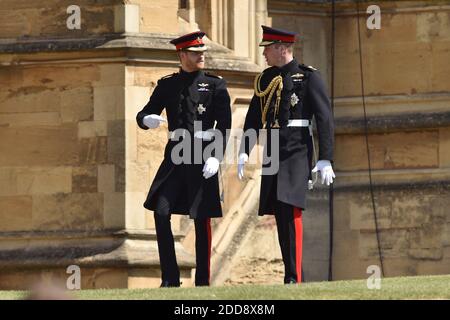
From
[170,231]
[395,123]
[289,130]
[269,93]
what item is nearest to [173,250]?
[170,231]

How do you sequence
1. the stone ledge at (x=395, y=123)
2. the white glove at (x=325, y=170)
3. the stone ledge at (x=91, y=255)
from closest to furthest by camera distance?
1. the white glove at (x=325, y=170)
2. the stone ledge at (x=91, y=255)
3. the stone ledge at (x=395, y=123)

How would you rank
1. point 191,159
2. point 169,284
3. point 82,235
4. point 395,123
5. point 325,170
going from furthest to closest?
point 395,123, point 82,235, point 191,159, point 169,284, point 325,170

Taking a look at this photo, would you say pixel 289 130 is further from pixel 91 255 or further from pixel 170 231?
pixel 91 255

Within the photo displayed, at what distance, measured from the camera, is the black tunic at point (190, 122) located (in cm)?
1501

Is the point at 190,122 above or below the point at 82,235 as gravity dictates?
above

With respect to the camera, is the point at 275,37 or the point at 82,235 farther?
the point at 82,235

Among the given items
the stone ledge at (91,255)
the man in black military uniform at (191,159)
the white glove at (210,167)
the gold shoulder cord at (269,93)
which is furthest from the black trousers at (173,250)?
the stone ledge at (91,255)

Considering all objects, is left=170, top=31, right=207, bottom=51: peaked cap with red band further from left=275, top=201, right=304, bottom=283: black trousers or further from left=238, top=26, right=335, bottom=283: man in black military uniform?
left=275, top=201, right=304, bottom=283: black trousers

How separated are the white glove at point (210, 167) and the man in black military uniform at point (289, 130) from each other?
0.17 m

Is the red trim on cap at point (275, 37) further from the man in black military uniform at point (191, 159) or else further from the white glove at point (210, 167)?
the white glove at point (210, 167)

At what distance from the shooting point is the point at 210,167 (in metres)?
14.9

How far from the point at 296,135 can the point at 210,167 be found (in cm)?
63

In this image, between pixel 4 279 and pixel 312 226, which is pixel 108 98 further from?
pixel 312 226
